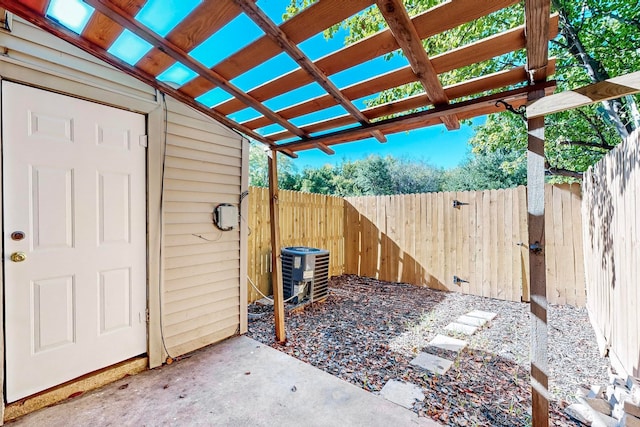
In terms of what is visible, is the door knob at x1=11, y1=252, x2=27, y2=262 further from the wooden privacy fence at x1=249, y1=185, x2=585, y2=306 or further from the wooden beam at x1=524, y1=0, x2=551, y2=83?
the wooden beam at x1=524, y1=0, x2=551, y2=83

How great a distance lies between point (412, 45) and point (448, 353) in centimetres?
267

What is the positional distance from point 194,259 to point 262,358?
114 centimetres

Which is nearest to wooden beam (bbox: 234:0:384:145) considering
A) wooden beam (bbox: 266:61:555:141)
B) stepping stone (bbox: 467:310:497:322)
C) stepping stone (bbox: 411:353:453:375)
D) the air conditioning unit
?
wooden beam (bbox: 266:61:555:141)

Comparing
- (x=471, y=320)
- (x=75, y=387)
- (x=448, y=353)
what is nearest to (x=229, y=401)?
(x=75, y=387)

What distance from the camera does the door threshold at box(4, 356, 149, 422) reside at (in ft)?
5.89

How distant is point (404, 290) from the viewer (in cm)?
501

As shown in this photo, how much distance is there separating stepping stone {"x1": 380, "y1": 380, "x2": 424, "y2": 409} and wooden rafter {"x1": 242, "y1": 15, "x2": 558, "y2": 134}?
216 centimetres

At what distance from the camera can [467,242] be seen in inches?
187

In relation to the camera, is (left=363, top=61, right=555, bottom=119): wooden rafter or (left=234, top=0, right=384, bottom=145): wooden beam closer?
(left=234, top=0, right=384, bottom=145): wooden beam

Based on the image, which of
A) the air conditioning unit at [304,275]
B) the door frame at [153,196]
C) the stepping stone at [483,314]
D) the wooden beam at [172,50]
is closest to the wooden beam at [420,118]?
the wooden beam at [172,50]

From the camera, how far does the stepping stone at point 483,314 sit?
3.60 meters

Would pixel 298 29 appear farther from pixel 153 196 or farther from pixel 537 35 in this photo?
pixel 153 196

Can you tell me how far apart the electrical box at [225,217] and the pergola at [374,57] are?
3.66 feet

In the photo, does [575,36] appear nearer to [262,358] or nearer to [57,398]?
[262,358]
